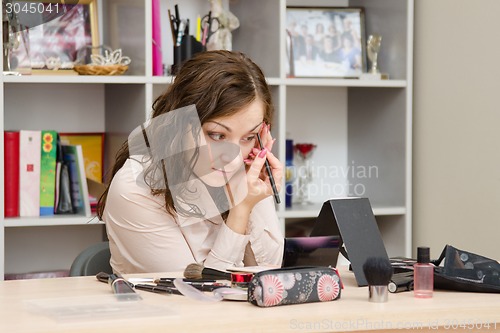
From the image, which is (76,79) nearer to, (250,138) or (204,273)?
(250,138)

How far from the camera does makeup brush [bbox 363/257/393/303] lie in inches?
57.4

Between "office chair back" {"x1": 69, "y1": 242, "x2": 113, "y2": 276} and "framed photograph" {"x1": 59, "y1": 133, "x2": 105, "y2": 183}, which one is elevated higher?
"framed photograph" {"x1": 59, "y1": 133, "x2": 105, "y2": 183}

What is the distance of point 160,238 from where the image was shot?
78.4 inches

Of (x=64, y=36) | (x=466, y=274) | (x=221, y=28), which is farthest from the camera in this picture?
→ (x=221, y=28)

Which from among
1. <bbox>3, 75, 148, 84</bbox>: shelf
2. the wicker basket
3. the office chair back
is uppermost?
→ the wicker basket

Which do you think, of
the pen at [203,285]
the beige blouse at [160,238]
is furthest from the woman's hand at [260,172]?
the pen at [203,285]

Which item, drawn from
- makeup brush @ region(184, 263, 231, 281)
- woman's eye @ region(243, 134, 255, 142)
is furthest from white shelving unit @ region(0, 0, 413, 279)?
makeup brush @ region(184, 263, 231, 281)

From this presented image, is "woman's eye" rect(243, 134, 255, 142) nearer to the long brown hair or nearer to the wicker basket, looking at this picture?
the long brown hair

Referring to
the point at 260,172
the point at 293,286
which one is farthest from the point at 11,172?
the point at 293,286

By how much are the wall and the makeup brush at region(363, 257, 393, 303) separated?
1.46 metres

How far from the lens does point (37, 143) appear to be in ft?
9.39

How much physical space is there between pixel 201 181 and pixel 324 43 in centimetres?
141

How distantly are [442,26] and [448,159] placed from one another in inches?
19.4

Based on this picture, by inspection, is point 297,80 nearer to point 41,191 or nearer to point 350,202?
point 41,191
